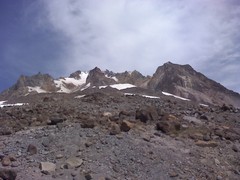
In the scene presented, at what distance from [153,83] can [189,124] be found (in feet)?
169

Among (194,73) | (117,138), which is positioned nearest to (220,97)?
(194,73)

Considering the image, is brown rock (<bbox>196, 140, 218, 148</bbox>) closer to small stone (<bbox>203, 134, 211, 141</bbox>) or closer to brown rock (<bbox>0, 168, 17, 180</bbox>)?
small stone (<bbox>203, 134, 211, 141</bbox>)

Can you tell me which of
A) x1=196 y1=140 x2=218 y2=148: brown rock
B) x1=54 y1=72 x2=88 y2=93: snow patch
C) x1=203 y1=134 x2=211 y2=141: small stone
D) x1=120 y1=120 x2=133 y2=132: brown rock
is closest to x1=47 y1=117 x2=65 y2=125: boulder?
x1=120 y1=120 x2=133 y2=132: brown rock

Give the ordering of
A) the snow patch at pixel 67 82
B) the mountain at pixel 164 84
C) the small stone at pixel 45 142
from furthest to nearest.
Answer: the snow patch at pixel 67 82
the mountain at pixel 164 84
the small stone at pixel 45 142

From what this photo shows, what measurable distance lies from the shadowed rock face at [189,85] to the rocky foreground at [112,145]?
41.0 m

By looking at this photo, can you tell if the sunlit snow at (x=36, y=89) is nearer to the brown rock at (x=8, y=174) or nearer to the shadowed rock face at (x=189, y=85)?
the shadowed rock face at (x=189, y=85)

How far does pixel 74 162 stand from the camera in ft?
28.0

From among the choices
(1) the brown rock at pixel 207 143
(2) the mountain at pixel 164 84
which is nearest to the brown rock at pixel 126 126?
(1) the brown rock at pixel 207 143

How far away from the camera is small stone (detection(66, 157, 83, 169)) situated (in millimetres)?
8398

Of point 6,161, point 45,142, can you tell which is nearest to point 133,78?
point 45,142

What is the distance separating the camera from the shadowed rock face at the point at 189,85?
54.7 meters

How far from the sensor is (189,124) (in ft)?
41.1

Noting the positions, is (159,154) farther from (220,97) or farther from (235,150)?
(220,97)

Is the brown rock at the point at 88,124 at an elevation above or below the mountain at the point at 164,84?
below
